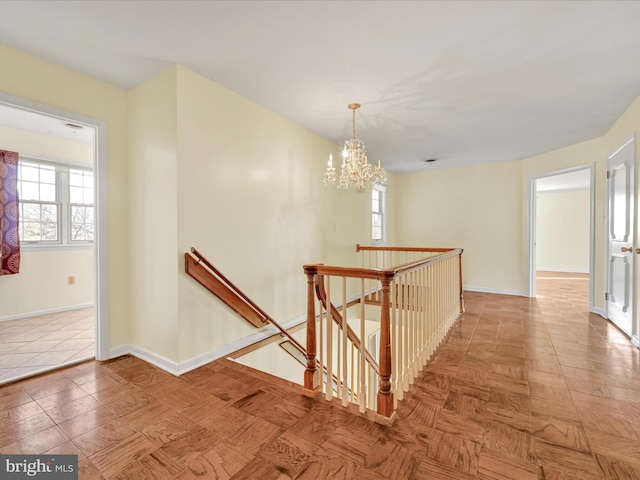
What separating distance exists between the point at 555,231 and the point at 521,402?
27.4 feet

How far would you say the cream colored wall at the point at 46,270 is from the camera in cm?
375

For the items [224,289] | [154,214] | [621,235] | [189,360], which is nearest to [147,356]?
[189,360]

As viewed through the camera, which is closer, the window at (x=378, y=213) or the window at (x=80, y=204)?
the window at (x=80, y=204)

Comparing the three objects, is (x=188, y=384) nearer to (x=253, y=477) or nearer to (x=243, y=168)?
(x=253, y=477)

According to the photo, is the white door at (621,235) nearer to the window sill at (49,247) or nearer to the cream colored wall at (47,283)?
the cream colored wall at (47,283)

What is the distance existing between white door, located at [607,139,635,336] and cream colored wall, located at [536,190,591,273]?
5.17 m

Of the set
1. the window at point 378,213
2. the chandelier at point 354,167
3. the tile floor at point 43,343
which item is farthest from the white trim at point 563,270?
the tile floor at point 43,343

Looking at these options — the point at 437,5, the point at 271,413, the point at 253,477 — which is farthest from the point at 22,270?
the point at 437,5

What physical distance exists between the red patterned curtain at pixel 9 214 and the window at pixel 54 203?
0.21m

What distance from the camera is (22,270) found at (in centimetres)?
382

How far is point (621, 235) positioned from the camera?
11.0 feet

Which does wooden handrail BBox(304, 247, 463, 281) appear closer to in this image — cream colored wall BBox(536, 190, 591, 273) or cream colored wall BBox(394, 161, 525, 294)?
cream colored wall BBox(394, 161, 525, 294)

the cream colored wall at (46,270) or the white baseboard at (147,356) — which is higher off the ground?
the cream colored wall at (46,270)

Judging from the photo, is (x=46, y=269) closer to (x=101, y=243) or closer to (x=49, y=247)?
(x=49, y=247)
